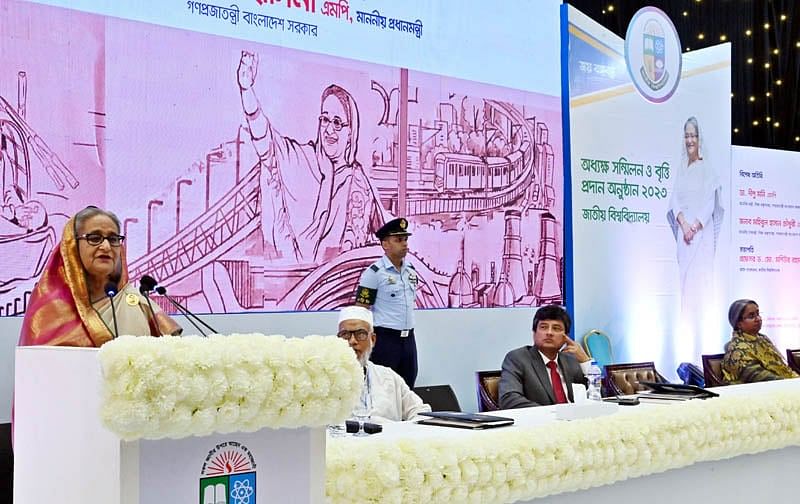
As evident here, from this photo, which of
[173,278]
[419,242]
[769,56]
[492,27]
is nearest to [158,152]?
[173,278]

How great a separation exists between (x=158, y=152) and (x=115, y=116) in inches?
10.7

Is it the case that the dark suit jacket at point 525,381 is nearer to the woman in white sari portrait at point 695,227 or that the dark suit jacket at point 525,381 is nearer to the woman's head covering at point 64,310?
the woman's head covering at point 64,310

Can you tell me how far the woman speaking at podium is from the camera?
2.83 metres

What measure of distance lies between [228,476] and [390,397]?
2.23m

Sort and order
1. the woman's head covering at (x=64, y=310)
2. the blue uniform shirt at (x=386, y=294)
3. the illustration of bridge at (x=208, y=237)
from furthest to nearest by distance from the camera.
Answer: the blue uniform shirt at (x=386, y=294) < the illustration of bridge at (x=208, y=237) < the woman's head covering at (x=64, y=310)

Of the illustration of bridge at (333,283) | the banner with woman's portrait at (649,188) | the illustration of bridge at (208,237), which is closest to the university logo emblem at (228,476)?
the illustration of bridge at (208,237)

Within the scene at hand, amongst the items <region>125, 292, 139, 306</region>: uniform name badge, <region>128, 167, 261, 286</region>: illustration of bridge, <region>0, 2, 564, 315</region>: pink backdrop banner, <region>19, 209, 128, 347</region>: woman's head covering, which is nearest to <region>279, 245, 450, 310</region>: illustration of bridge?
<region>0, 2, 564, 315</region>: pink backdrop banner

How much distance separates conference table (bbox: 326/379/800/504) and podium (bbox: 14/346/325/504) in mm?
409

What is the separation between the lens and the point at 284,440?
158 cm

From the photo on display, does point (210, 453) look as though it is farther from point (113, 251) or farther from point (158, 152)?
point (158, 152)

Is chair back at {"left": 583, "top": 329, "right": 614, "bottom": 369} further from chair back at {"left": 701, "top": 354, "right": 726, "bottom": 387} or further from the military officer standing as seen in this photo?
the military officer standing

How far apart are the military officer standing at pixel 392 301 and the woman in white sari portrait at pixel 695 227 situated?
121 inches

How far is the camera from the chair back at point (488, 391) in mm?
4891

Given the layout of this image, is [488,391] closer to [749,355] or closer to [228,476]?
[749,355]
